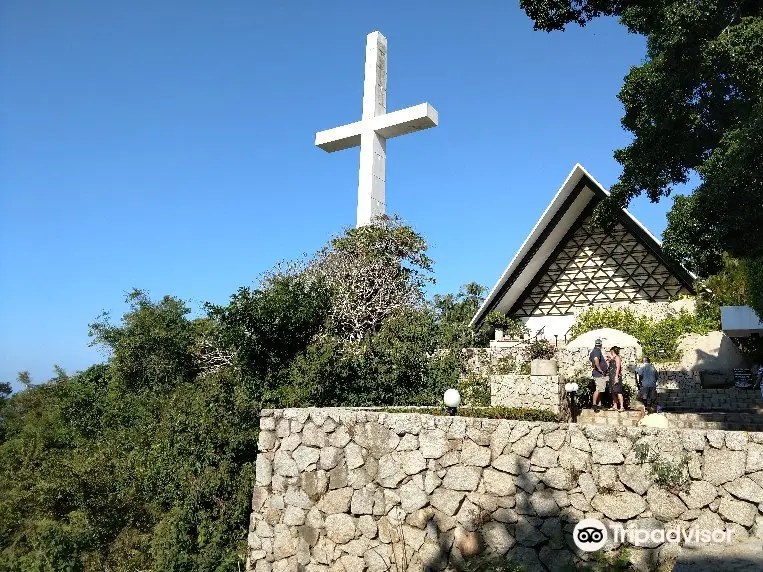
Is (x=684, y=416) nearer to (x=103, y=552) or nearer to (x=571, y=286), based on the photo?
(x=103, y=552)

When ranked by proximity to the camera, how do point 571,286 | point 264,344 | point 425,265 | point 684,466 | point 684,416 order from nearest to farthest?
1. point 684,466
2. point 684,416
3. point 264,344
4. point 425,265
5. point 571,286

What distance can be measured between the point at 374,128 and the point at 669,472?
10.4 metres

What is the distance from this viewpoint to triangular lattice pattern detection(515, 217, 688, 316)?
61.3 feet

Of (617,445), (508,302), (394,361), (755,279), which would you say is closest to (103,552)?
(394,361)

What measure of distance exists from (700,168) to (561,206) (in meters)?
7.82

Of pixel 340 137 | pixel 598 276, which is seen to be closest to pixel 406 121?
pixel 340 137

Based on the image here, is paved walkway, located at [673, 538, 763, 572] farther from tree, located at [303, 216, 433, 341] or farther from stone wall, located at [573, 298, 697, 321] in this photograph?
stone wall, located at [573, 298, 697, 321]

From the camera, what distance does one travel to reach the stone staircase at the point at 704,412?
332 inches

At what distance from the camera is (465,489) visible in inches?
248

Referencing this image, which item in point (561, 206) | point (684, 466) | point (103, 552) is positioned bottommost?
point (103, 552)

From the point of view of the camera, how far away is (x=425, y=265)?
14.4 metres

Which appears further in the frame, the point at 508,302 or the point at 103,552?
the point at 508,302

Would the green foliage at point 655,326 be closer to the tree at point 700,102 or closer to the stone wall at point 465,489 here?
the tree at point 700,102

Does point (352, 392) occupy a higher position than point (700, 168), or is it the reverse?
point (700, 168)
